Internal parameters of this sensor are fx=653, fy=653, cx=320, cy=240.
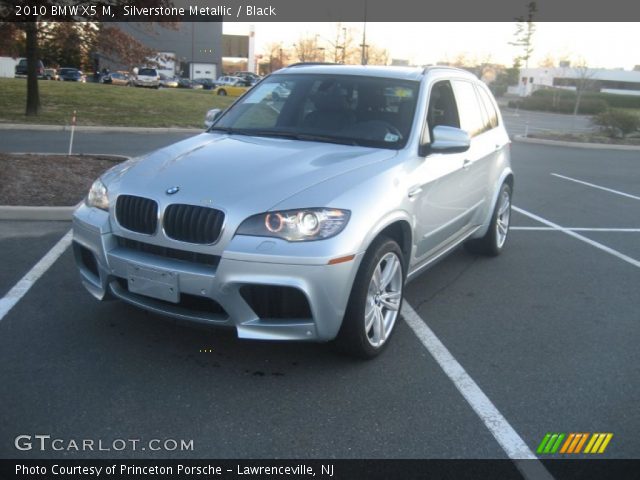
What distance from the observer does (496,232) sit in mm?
6633

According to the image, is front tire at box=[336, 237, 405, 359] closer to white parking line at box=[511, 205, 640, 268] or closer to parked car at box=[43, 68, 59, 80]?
white parking line at box=[511, 205, 640, 268]

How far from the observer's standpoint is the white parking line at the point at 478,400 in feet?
10.4

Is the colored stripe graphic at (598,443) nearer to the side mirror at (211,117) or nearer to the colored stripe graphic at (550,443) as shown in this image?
the colored stripe graphic at (550,443)

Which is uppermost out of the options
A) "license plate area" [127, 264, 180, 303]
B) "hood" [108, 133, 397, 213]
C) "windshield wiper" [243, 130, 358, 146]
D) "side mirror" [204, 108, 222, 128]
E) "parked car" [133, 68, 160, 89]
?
"parked car" [133, 68, 160, 89]

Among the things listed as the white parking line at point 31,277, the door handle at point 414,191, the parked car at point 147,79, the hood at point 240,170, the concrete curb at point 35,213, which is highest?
the parked car at point 147,79

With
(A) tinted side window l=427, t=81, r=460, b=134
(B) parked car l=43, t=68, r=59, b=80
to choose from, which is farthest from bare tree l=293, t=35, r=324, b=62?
(A) tinted side window l=427, t=81, r=460, b=134

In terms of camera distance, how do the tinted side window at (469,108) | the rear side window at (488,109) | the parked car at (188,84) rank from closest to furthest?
the tinted side window at (469,108) < the rear side window at (488,109) < the parked car at (188,84)

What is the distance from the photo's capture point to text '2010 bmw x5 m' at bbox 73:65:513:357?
3.54m

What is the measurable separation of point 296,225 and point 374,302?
0.83 metres

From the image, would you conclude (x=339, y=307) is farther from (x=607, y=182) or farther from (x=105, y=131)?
(x=105, y=131)

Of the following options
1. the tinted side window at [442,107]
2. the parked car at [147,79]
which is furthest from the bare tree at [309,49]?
the tinted side window at [442,107]

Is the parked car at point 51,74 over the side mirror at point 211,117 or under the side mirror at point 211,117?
over

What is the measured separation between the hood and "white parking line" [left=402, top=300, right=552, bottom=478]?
1297 millimetres

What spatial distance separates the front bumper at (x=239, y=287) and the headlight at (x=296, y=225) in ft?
0.45
